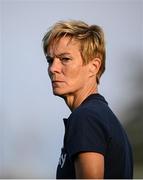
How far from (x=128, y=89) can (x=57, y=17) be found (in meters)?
0.54

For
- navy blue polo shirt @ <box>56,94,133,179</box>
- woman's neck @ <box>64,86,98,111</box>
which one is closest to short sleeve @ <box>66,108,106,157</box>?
navy blue polo shirt @ <box>56,94,133,179</box>

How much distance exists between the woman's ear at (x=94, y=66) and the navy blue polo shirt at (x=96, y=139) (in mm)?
114

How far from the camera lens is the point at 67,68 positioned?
896 millimetres

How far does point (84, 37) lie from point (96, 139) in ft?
1.01

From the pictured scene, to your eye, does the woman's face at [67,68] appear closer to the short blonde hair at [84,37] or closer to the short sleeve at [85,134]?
the short blonde hair at [84,37]

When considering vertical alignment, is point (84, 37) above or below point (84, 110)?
above

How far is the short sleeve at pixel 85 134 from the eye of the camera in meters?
0.72

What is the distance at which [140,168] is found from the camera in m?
1.69

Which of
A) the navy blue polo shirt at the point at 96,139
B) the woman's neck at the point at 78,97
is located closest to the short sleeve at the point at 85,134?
the navy blue polo shirt at the point at 96,139

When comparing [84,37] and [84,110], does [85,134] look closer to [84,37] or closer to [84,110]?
[84,110]

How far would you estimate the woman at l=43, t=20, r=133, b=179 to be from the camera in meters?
0.72

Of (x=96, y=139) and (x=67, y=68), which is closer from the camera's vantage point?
(x=96, y=139)

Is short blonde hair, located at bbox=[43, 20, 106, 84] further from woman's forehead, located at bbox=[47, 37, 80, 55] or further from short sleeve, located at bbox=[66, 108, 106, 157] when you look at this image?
short sleeve, located at bbox=[66, 108, 106, 157]

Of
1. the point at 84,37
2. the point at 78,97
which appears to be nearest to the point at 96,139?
the point at 78,97
